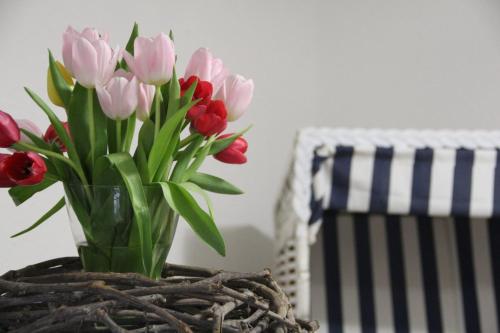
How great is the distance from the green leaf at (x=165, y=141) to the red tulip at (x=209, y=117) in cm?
1

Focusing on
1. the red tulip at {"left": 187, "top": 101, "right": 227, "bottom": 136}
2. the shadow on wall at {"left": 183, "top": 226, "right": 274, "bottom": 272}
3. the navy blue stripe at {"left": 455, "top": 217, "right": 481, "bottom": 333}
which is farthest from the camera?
the navy blue stripe at {"left": 455, "top": 217, "right": 481, "bottom": 333}

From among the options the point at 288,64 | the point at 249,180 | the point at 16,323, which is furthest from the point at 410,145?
the point at 16,323

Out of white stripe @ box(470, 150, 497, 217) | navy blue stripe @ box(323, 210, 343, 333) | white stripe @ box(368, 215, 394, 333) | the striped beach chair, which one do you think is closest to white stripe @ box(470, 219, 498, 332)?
the striped beach chair

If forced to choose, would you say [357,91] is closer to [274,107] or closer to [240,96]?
[274,107]

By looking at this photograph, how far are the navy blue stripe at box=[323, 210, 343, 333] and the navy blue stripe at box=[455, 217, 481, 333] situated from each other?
0.35m

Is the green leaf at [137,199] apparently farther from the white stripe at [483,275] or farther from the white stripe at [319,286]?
the white stripe at [483,275]

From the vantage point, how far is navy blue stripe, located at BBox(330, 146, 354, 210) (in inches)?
42.3

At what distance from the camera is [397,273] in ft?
5.26

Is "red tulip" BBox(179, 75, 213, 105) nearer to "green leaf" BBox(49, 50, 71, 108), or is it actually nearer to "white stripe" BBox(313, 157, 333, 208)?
"green leaf" BBox(49, 50, 71, 108)

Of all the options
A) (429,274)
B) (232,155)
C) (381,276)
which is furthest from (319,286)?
(232,155)

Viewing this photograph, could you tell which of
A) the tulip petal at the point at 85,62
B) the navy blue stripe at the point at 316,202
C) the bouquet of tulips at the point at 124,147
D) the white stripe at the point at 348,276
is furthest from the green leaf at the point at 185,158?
the white stripe at the point at 348,276

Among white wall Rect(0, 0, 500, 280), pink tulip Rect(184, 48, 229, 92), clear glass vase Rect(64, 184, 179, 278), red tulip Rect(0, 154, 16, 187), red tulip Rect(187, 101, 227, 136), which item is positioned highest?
white wall Rect(0, 0, 500, 280)

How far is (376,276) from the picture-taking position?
1.61m

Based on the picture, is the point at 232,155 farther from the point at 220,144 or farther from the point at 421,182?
the point at 421,182
